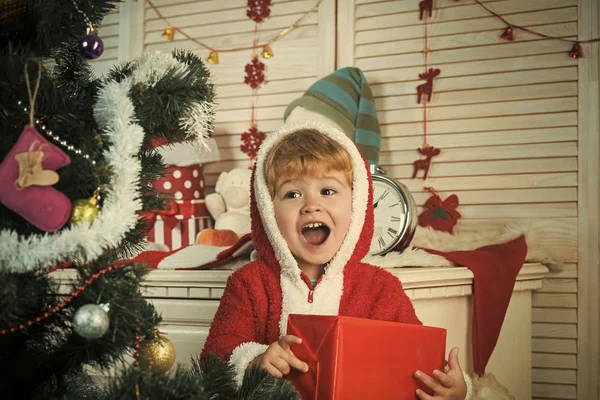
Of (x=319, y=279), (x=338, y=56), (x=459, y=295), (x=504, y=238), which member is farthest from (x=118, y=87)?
(x=338, y=56)

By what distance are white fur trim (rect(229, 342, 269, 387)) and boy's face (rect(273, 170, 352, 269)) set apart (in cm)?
21

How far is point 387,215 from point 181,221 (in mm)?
963

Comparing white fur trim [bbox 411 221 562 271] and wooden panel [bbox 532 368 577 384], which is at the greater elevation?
white fur trim [bbox 411 221 562 271]

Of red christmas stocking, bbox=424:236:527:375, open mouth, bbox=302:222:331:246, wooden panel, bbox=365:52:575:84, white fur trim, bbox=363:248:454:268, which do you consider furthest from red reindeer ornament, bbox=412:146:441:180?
open mouth, bbox=302:222:331:246

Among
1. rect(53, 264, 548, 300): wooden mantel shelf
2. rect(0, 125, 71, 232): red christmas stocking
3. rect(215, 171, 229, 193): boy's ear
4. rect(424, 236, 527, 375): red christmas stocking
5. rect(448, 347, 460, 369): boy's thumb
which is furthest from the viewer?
rect(215, 171, 229, 193): boy's ear

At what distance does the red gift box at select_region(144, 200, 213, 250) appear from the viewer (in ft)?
7.63

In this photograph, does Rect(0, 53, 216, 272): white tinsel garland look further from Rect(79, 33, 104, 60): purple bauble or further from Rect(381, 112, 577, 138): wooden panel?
Rect(381, 112, 577, 138): wooden panel

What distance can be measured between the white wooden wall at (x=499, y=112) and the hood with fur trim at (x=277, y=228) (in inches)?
35.8

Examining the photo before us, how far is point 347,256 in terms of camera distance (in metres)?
1.26

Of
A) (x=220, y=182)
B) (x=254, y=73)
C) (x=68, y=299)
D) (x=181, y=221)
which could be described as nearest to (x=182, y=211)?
(x=181, y=221)

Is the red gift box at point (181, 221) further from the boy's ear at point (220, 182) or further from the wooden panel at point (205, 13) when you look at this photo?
the wooden panel at point (205, 13)

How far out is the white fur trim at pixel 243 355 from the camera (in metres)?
1.09

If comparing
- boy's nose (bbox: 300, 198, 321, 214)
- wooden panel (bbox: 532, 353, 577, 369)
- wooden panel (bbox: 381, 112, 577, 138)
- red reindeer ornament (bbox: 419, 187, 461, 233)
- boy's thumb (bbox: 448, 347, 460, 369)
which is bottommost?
wooden panel (bbox: 532, 353, 577, 369)

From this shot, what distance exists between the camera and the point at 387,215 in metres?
1.67
